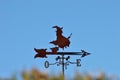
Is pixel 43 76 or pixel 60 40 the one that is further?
pixel 60 40

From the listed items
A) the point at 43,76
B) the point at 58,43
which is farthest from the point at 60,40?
the point at 43,76

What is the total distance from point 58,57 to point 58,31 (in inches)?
19.4

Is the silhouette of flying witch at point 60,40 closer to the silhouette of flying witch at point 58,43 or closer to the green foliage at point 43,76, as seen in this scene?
the silhouette of flying witch at point 58,43

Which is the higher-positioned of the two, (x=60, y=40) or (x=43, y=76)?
(x=60, y=40)

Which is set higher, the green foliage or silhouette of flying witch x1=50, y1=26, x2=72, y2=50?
silhouette of flying witch x1=50, y1=26, x2=72, y2=50

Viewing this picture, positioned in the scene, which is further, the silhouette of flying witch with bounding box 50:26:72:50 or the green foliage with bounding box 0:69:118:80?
the silhouette of flying witch with bounding box 50:26:72:50

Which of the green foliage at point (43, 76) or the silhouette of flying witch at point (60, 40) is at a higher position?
the silhouette of flying witch at point (60, 40)

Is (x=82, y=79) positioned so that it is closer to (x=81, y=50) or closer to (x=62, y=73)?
(x=62, y=73)

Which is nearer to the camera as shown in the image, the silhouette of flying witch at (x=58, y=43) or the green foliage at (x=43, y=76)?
the green foliage at (x=43, y=76)

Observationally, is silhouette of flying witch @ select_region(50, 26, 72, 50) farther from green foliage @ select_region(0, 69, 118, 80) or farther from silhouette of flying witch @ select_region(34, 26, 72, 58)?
green foliage @ select_region(0, 69, 118, 80)

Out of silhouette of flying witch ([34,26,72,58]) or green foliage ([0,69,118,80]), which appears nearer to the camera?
green foliage ([0,69,118,80])

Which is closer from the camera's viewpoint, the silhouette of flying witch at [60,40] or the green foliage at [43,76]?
the green foliage at [43,76]

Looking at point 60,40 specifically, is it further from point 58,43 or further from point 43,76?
point 43,76
